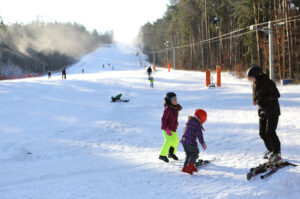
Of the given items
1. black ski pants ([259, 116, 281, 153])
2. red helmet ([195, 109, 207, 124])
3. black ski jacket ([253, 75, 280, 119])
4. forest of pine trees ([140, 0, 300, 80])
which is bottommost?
black ski pants ([259, 116, 281, 153])

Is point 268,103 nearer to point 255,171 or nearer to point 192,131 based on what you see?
point 255,171

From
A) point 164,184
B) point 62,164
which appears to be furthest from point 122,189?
point 62,164

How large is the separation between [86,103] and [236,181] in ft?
43.2

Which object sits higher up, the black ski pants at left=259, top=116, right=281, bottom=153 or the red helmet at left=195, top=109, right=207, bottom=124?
the red helmet at left=195, top=109, right=207, bottom=124

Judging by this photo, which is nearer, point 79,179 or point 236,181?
point 236,181

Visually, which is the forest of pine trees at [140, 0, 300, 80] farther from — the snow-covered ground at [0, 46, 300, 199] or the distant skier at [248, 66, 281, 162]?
the distant skier at [248, 66, 281, 162]

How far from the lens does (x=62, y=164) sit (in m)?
6.54

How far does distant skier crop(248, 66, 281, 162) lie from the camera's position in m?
5.00

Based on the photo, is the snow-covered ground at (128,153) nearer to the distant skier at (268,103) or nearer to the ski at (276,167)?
the ski at (276,167)

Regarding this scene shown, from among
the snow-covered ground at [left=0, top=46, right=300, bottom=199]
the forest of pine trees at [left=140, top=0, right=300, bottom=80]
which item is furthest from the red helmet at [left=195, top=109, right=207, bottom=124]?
the forest of pine trees at [left=140, top=0, right=300, bottom=80]

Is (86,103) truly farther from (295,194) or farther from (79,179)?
(295,194)

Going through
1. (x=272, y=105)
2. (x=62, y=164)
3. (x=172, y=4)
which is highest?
(x=172, y=4)

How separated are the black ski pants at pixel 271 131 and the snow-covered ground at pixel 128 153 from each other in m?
0.53

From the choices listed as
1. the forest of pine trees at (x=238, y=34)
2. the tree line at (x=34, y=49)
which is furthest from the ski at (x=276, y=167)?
the tree line at (x=34, y=49)
